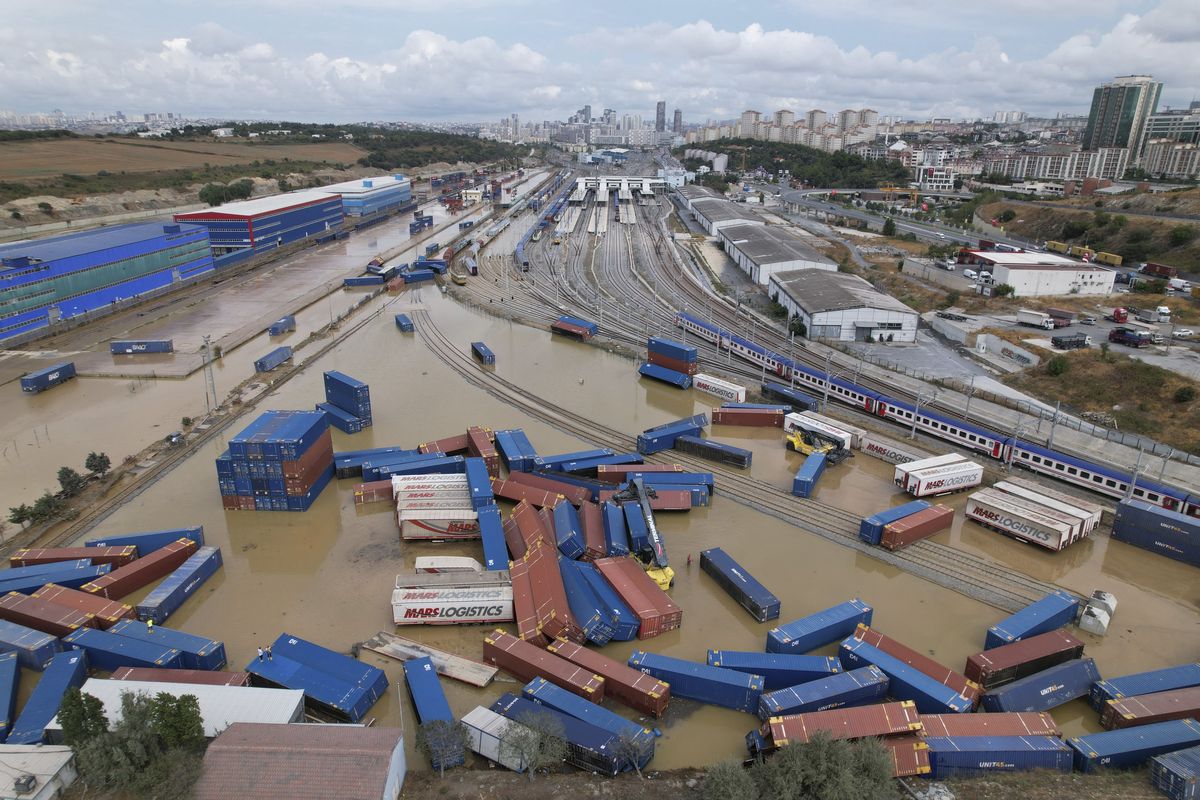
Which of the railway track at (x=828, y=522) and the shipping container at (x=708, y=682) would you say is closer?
the shipping container at (x=708, y=682)

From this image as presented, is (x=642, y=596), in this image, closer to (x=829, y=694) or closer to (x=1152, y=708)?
(x=829, y=694)

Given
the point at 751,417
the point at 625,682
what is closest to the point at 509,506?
the point at 625,682

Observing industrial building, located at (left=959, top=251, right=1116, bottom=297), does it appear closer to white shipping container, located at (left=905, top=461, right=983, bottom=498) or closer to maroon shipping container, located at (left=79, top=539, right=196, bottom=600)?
white shipping container, located at (left=905, top=461, right=983, bottom=498)

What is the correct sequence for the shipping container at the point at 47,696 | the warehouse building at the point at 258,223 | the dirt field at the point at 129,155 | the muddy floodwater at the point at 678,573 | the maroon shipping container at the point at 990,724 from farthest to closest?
the dirt field at the point at 129,155 → the warehouse building at the point at 258,223 → the muddy floodwater at the point at 678,573 → the maroon shipping container at the point at 990,724 → the shipping container at the point at 47,696

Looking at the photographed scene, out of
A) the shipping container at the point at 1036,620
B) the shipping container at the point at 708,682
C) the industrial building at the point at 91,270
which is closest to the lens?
the shipping container at the point at 708,682

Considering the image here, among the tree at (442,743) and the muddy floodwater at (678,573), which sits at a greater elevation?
the tree at (442,743)

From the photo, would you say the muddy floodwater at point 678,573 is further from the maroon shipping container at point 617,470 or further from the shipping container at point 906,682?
the shipping container at point 906,682

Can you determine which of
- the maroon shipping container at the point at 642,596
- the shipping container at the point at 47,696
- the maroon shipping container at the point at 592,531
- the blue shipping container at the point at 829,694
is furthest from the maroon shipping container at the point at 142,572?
the blue shipping container at the point at 829,694
